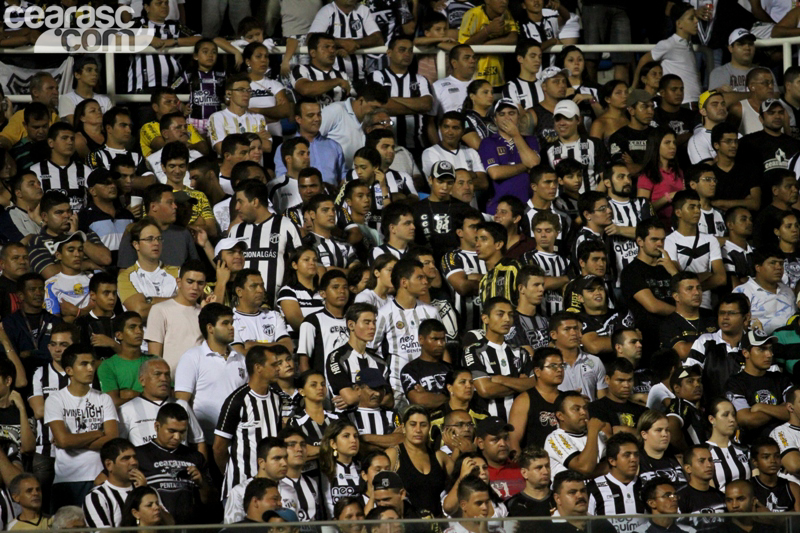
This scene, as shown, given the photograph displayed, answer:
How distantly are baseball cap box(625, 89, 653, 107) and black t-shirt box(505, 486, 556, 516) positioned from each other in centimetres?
471

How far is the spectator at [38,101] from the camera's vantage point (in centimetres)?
1162

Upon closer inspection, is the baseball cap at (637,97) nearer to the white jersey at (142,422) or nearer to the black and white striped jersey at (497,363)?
the black and white striped jersey at (497,363)

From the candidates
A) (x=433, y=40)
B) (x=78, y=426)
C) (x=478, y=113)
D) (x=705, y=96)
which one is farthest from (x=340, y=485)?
(x=705, y=96)

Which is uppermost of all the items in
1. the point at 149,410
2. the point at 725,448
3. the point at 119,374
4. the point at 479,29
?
the point at 479,29

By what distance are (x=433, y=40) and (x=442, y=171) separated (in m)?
2.16

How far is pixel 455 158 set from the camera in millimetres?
11508

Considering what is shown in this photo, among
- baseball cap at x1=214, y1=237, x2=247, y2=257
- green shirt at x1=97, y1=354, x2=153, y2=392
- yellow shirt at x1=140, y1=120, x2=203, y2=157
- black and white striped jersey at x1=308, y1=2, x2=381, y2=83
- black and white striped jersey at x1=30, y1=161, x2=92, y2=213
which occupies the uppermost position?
black and white striped jersey at x1=308, y1=2, x2=381, y2=83

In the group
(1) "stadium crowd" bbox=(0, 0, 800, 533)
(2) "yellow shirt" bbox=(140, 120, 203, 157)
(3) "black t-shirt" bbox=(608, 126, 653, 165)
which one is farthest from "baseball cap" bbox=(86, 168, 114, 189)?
(3) "black t-shirt" bbox=(608, 126, 653, 165)

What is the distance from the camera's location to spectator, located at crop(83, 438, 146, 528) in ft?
26.1

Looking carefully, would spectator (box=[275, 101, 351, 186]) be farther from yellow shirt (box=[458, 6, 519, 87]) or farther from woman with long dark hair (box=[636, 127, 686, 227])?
woman with long dark hair (box=[636, 127, 686, 227])

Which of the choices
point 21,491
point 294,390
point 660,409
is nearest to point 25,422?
point 21,491

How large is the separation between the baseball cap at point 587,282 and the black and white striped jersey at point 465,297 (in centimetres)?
70

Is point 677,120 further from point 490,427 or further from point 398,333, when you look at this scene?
point 490,427

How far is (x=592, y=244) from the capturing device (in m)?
10.2
